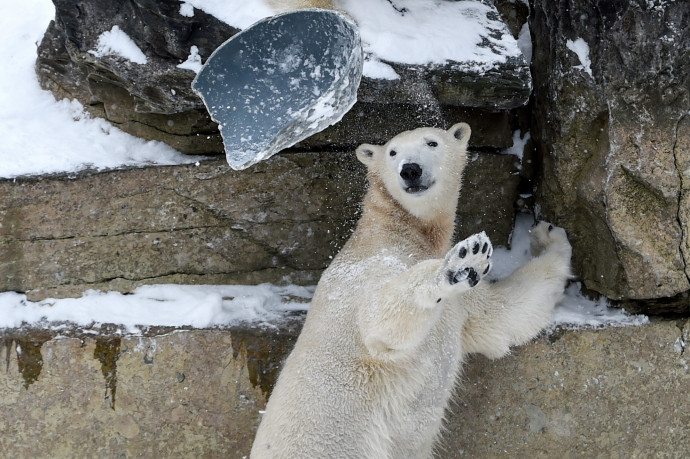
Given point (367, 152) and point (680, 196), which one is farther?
point (367, 152)

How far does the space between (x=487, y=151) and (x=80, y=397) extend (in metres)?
2.69

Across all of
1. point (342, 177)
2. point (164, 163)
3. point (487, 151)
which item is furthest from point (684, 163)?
point (164, 163)

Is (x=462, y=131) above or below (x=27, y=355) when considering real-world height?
above

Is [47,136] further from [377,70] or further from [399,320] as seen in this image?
[399,320]

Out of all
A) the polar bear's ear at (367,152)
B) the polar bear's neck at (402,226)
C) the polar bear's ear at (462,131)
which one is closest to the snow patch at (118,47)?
the polar bear's ear at (367,152)

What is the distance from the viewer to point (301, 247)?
442cm

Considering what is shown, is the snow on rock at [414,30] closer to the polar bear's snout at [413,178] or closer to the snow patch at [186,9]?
the snow patch at [186,9]

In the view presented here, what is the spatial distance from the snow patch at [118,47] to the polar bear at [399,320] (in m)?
1.25

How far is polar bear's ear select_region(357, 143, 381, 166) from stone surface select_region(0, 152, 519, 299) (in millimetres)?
395

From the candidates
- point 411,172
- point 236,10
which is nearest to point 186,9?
point 236,10

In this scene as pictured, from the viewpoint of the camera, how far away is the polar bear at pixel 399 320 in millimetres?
3311

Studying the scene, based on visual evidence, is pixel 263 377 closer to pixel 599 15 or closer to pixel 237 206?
pixel 237 206

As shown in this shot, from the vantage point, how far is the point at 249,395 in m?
4.02

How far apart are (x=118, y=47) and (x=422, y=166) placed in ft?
5.53
